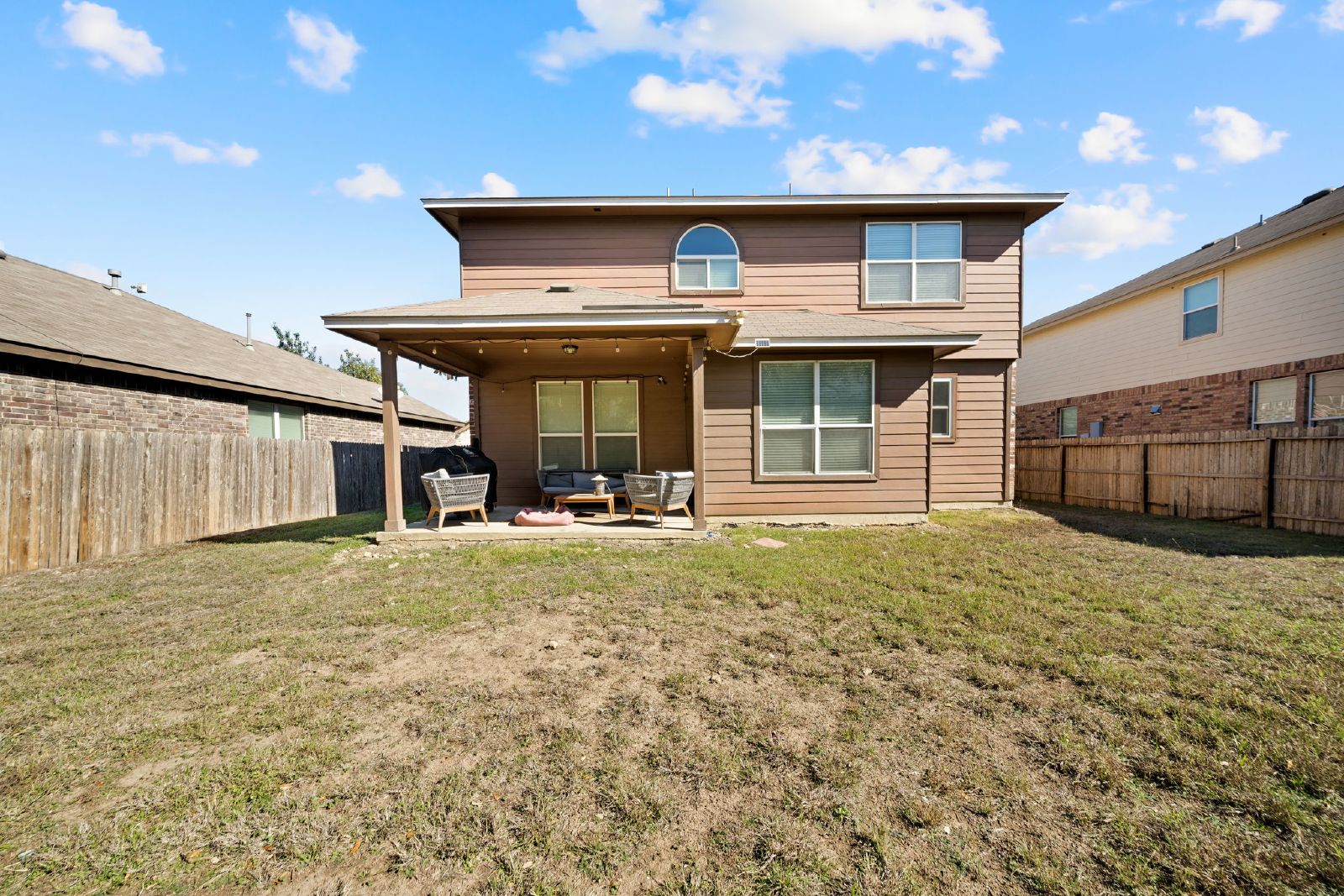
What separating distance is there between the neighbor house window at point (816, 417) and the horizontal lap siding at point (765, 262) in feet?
6.92

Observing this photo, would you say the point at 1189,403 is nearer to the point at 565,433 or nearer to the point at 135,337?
the point at 565,433

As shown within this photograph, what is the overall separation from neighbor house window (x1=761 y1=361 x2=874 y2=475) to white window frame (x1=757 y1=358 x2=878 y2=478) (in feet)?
0.04

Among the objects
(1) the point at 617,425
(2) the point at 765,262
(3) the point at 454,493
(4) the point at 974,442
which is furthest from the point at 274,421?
(4) the point at 974,442

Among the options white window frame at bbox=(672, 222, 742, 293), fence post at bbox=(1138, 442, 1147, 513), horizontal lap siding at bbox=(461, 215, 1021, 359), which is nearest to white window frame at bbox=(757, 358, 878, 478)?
horizontal lap siding at bbox=(461, 215, 1021, 359)

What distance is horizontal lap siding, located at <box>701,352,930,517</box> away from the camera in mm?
8156

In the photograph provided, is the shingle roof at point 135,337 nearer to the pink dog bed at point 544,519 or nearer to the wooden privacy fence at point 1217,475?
the pink dog bed at point 544,519

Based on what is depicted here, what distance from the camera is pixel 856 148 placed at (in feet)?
38.7

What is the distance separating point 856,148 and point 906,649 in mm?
11899

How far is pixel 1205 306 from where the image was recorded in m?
11.6

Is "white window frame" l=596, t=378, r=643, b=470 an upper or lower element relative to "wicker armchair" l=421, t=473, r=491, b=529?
upper

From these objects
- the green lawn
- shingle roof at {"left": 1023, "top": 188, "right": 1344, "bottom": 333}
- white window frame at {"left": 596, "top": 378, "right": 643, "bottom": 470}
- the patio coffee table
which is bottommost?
the green lawn

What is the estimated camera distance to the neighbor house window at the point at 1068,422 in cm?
1505

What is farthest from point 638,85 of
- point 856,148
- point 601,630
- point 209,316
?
point 209,316

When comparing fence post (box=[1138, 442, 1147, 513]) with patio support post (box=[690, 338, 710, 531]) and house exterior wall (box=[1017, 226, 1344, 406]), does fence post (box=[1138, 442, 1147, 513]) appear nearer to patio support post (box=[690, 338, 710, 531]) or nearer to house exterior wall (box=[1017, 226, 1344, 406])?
house exterior wall (box=[1017, 226, 1344, 406])
